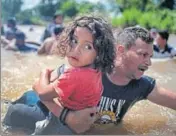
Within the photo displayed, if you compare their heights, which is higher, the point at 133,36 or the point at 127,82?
the point at 133,36

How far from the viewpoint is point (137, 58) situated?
3.86 feet

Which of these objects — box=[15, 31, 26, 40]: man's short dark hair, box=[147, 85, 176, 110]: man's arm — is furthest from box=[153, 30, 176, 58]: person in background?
box=[147, 85, 176, 110]: man's arm

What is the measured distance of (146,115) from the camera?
59.4 inches

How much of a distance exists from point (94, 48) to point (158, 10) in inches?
→ 165

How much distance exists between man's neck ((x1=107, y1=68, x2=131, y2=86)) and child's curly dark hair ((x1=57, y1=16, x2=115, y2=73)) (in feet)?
0.53

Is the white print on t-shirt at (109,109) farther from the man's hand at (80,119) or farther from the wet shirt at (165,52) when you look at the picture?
the wet shirt at (165,52)

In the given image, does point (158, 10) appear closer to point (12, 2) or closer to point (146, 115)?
point (12, 2)

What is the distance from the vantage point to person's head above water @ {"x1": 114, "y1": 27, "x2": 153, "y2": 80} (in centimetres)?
117

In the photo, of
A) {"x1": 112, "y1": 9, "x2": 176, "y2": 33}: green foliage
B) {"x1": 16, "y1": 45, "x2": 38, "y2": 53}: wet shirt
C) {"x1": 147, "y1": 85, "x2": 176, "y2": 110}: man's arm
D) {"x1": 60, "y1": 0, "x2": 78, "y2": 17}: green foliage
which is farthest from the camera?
{"x1": 60, "y1": 0, "x2": 78, "y2": 17}: green foliage

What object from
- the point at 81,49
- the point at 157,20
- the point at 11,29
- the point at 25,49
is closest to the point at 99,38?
the point at 81,49

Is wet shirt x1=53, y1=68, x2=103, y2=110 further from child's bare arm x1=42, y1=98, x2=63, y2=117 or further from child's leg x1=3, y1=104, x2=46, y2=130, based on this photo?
child's leg x1=3, y1=104, x2=46, y2=130

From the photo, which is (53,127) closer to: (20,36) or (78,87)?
(78,87)

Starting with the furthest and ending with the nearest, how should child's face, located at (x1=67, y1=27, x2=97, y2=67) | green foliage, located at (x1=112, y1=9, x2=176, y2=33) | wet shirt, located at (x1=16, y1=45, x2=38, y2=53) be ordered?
green foliage, located at (x1=112, y1=9, x2=176, y2=33) < wet shirt, located at (x1=16, y1=45, x2=38, y2=53) < child's face, located at (x1=67, y1=27, x2=97, y2=67)

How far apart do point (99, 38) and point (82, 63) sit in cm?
7
